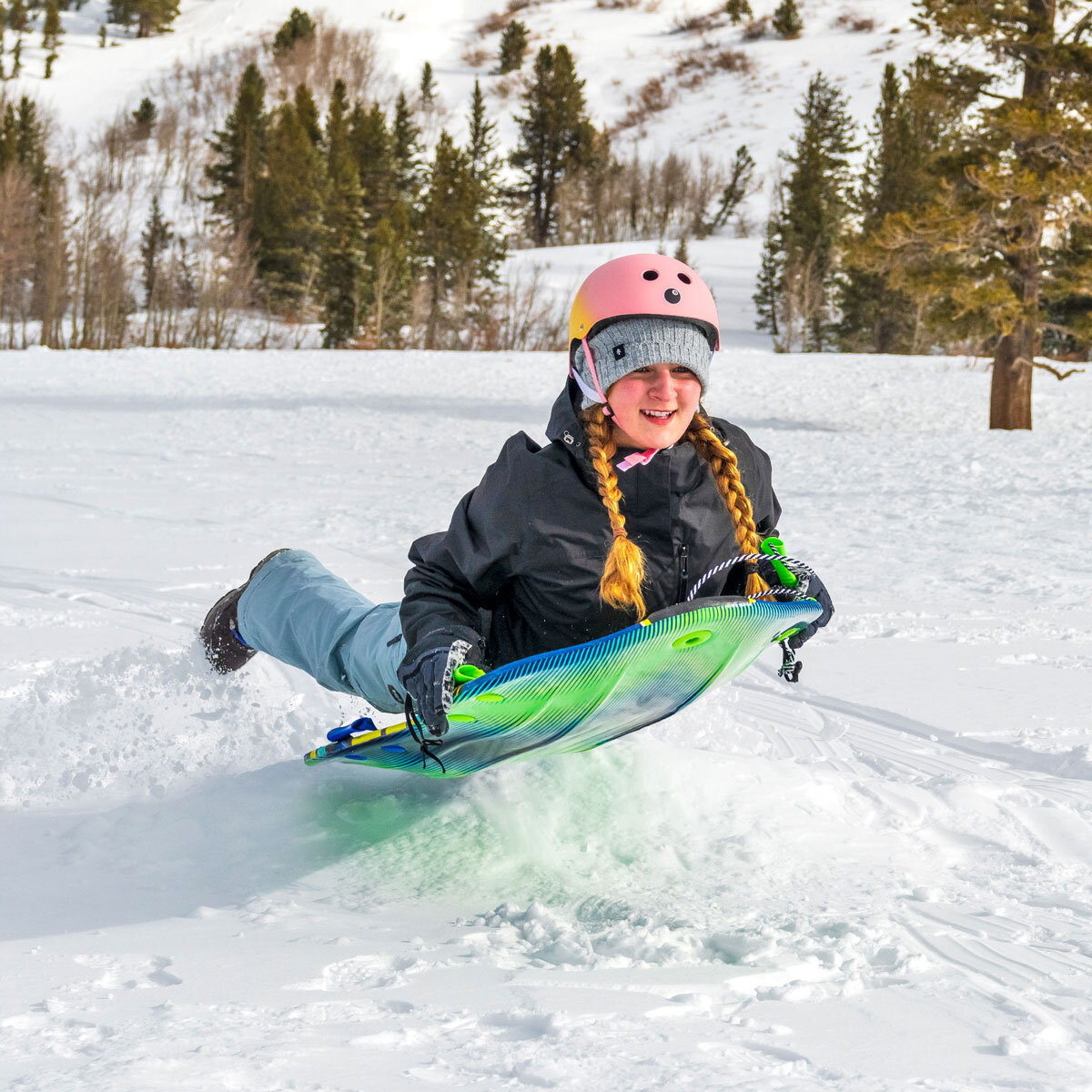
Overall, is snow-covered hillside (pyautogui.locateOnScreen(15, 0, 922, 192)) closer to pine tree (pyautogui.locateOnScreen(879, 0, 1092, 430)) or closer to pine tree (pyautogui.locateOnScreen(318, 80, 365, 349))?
pine tree (pyautogui.locateOnScreen(318, 80, 365, 349))

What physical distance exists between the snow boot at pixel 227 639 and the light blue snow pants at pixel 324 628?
0.26 ft

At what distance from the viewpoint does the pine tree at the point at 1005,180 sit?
40.9ft

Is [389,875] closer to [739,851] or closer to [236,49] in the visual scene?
[739,851]

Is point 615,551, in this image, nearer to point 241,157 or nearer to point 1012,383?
point 1012,383

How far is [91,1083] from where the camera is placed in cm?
159

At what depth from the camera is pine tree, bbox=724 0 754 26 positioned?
76.9 metres

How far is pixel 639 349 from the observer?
2635 mm

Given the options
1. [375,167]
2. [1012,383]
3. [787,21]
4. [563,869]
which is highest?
[787,21]

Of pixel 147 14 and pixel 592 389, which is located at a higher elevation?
pixel 147 14

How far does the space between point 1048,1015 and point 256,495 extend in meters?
7.10

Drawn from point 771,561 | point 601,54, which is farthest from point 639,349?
point 601,54

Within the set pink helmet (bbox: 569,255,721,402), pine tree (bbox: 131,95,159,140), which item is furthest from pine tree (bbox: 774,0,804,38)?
pink helmet (bbox: 569,255,721,402)

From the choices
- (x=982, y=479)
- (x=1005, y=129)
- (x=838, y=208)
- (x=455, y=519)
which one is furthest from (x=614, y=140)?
(x=455, y=519)

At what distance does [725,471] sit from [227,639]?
1895 mm
